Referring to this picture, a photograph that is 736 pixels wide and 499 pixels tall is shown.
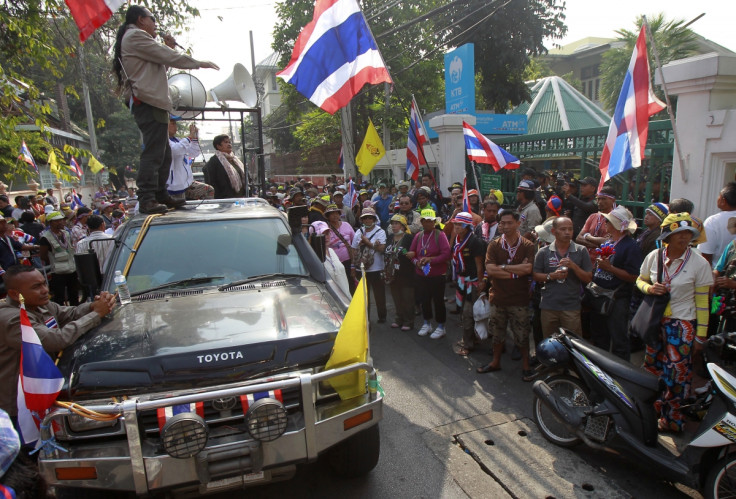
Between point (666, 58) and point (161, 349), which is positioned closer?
point (161, 349)

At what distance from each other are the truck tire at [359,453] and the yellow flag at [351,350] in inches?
16.7

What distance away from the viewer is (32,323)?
9.73ft

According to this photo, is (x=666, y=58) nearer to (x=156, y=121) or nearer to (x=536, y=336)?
(x=536, y=336)

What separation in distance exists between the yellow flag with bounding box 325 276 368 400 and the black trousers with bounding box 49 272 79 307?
6149 mm

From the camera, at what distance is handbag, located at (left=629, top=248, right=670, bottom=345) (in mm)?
3830

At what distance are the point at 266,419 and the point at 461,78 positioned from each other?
12.7 meters

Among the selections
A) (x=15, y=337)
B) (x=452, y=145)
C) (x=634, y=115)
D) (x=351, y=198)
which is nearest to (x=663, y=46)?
(x=452, y=145)

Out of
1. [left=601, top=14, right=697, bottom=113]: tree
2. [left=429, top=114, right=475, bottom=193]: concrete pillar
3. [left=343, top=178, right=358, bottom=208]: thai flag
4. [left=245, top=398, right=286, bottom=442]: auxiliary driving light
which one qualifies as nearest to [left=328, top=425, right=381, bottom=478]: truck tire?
[left=245, top=398, right=286, bottom=442]: auxiliary driving light

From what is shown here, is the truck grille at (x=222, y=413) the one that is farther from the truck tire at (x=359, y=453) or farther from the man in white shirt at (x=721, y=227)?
the man in white shirt at (x=721, y=227)

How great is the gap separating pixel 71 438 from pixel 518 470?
2.97 m

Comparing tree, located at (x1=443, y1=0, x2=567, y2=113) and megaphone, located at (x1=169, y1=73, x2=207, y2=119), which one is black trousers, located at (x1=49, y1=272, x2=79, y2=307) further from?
tree, located at (x1=443, y1=0, x2=567, y2=113)

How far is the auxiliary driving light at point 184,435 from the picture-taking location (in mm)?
2395

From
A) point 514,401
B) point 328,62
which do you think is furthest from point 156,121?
point 514,401

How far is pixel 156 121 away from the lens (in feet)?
16.2
